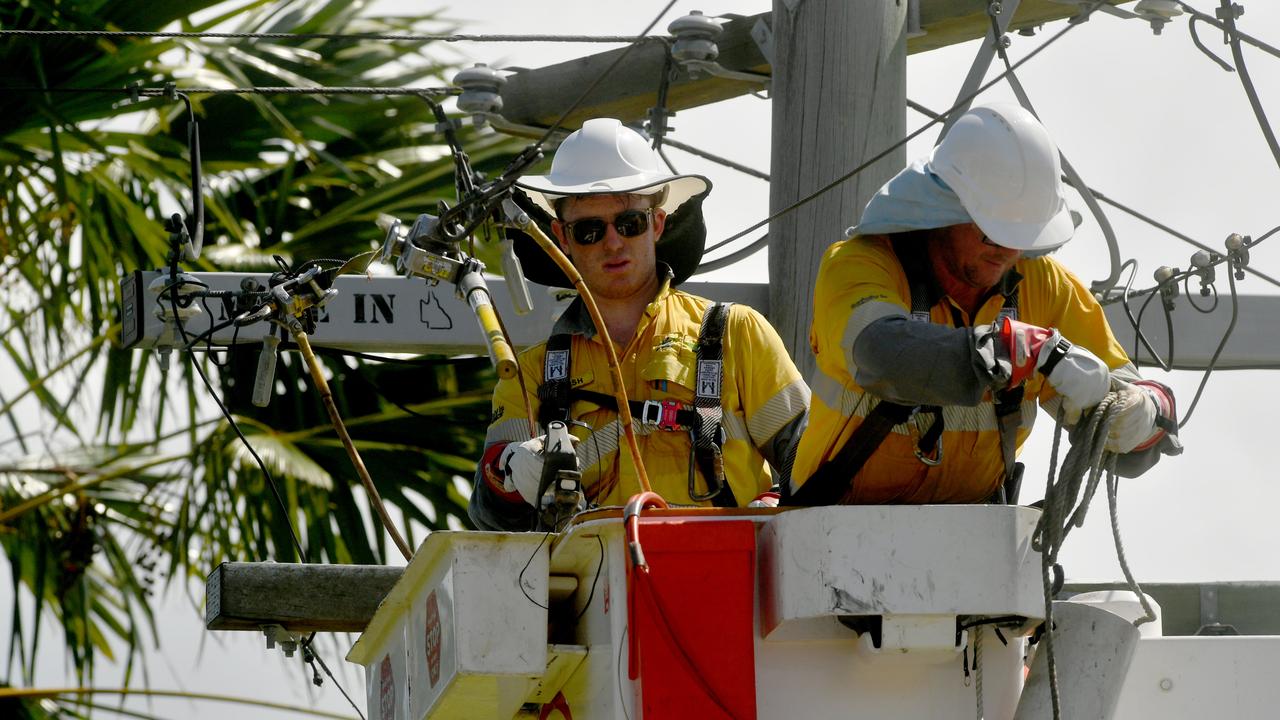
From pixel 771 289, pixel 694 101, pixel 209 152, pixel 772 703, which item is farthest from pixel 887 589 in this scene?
pixel 209 152

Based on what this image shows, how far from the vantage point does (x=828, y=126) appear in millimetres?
6633

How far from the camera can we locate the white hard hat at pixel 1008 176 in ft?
15.0

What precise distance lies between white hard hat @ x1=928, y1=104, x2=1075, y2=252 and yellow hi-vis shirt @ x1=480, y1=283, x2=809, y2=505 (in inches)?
33.0

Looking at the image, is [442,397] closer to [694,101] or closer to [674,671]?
[694,101]

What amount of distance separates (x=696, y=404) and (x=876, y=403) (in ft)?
2.63

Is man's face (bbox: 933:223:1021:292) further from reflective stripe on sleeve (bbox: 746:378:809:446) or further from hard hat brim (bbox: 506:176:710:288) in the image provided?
hard hat brim (bbox: 506:176:710:288)

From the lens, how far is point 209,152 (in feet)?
33.6

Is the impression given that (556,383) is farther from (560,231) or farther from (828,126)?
(828,126)

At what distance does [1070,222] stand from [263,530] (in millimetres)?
5388

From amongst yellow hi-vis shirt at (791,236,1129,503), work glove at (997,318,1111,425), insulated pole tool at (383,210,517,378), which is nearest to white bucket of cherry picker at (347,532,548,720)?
insulated pole tool at (383,210,517,378)

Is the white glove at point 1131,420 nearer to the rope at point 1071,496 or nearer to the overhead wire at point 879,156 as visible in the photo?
the rope at point 1071,496

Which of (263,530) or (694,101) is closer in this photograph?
(694,101)

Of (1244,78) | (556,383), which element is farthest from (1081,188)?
(556,383)

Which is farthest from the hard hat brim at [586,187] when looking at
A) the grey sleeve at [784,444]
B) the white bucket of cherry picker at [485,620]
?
the white bucket of cherry picker at [485,620]
